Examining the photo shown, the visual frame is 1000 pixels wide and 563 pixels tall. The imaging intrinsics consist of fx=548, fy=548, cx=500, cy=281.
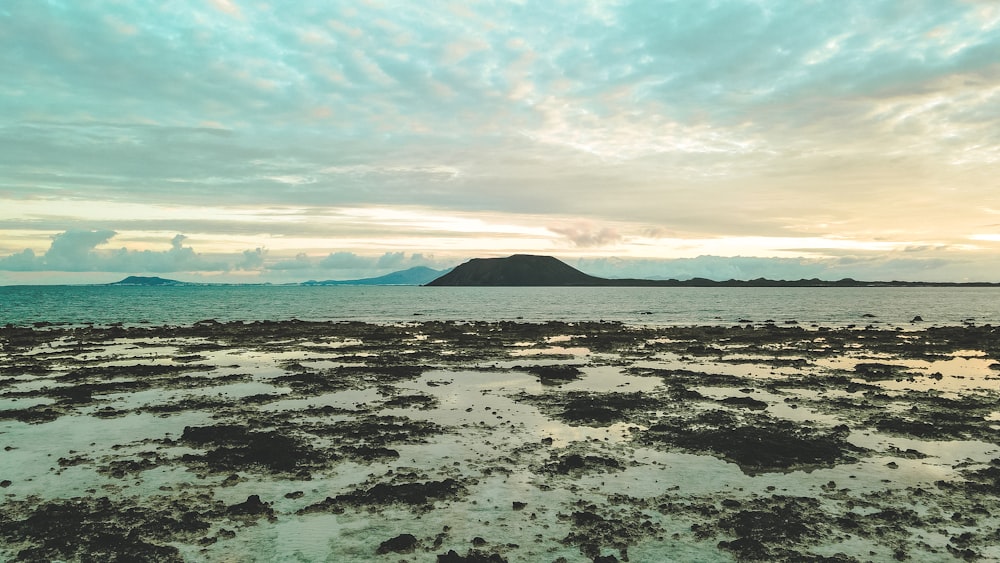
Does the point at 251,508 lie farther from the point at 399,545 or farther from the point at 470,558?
the point at 470,558

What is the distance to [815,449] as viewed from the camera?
51.6ft

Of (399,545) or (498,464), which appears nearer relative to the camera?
(399,545)

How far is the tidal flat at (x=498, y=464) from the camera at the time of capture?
1034 centimetres

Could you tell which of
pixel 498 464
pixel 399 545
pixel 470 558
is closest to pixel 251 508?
pixel 399 545

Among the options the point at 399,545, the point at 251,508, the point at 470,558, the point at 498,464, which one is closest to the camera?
the point at 470,558

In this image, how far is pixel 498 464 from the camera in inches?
583

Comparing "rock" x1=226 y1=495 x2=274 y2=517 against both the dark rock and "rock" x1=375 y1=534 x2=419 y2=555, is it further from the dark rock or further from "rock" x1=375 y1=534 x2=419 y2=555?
the dark rock

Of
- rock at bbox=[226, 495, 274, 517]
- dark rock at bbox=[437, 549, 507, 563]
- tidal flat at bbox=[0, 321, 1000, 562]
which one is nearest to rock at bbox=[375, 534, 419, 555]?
tidal flat at bbox=[0, 321, 1000, 562]

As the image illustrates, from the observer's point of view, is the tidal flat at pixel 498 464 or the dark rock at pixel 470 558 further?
the tidal flat at pixel 498 464

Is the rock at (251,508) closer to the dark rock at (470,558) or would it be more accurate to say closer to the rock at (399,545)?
the rock at (399,545)

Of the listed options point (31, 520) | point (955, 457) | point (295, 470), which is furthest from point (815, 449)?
point (31, 520)

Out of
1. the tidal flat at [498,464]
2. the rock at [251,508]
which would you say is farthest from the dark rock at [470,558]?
the rock at [251,508]

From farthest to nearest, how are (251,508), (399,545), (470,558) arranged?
1. (251,508)
2. (399,545)
3. (470,558)

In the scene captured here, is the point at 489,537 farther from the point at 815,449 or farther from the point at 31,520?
the point at 815,449
